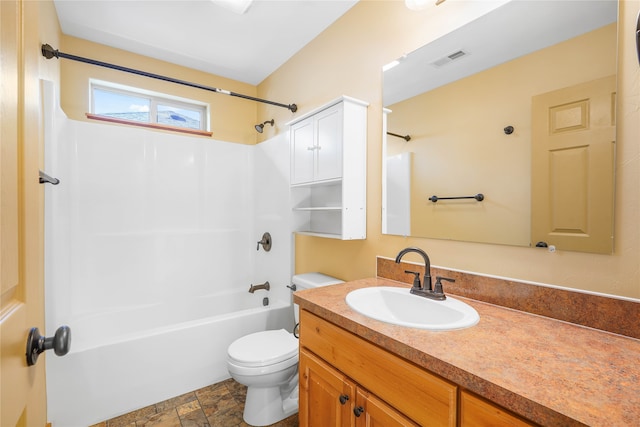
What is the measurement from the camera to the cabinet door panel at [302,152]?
1965 millimetres

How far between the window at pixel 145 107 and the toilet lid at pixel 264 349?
208 cm

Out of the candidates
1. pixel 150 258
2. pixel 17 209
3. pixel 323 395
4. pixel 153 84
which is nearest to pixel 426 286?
pixel 323 395

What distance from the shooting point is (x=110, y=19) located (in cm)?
214

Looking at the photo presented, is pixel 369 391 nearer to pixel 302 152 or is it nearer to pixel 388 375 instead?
pixel 388 375

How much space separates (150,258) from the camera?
100 inches

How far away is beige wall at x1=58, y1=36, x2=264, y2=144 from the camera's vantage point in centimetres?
236

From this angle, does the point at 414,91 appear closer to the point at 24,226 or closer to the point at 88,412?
the point at 24,226

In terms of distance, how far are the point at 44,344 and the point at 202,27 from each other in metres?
2.34

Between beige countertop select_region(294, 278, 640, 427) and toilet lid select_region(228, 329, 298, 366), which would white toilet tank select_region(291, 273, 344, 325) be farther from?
beige countertop select_region(294, 278, 640, 427)

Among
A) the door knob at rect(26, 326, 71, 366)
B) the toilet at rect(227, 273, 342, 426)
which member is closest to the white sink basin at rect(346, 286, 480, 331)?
the toilet at rect(227, 273, 342, 426)

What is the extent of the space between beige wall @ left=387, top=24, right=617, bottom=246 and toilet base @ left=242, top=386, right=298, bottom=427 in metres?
1.27

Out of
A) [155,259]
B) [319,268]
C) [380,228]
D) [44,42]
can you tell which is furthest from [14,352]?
[155,259]

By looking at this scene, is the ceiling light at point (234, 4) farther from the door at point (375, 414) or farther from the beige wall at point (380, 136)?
the door at point (375, 414)

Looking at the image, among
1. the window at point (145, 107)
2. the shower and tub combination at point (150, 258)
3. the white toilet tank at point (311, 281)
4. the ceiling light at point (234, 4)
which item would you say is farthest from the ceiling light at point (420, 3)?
the window at point (145, 107)
